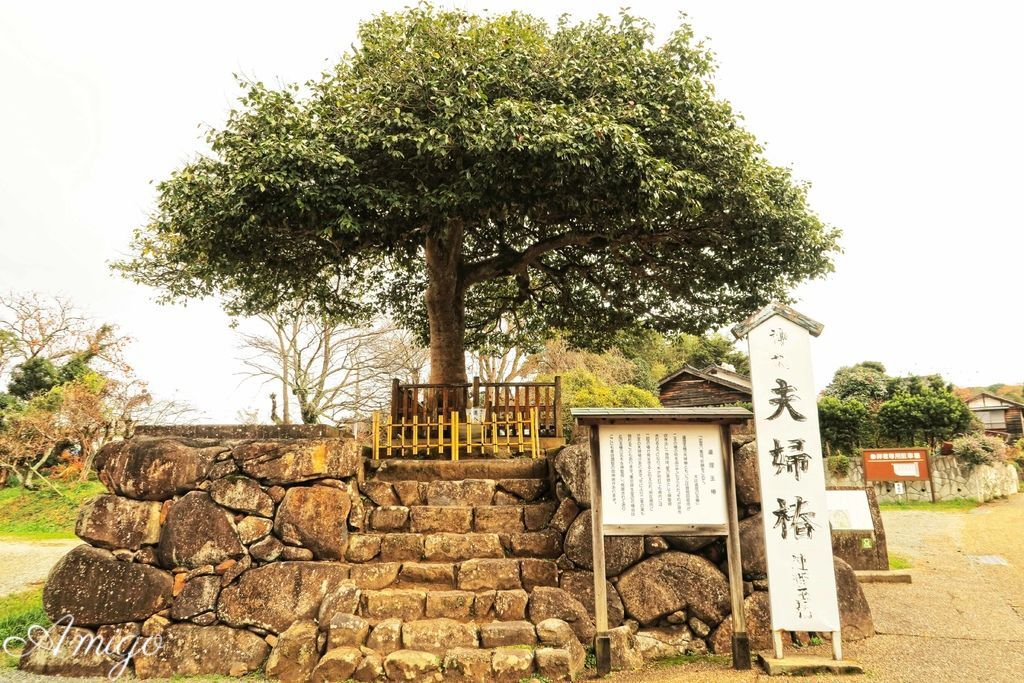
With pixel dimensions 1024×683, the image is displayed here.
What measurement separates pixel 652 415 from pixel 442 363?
20.1 feet

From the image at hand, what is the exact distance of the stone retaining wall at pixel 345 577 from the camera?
5.32 m

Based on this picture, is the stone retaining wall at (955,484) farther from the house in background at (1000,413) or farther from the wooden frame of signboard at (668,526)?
the wooden frame of signboard at (668,526)

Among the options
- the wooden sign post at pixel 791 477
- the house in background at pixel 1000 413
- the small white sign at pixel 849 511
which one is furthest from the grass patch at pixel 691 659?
the house in background at pixel 1000 413

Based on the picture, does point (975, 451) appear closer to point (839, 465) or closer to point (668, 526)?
point (839, 465)

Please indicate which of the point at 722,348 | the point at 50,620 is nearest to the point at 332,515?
the point at 50,620

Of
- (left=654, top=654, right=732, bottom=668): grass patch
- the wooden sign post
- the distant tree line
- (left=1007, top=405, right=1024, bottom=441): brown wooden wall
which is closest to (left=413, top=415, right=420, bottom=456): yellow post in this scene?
(left=654, top=654, right=732, bottom=668): grass patch

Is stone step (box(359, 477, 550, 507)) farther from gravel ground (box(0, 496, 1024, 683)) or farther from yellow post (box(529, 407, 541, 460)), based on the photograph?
gravel ground (box(0, 496, 1024, 683))

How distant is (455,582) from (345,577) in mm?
1128

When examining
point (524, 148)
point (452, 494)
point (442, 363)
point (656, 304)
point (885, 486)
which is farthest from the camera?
point (885, 486)

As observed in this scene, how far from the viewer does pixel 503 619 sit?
560 cm

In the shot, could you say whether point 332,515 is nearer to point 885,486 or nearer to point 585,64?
point 585,64

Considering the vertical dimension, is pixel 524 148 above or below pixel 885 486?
above

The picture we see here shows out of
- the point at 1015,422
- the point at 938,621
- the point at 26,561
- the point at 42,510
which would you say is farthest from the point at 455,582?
the point at 1015,422

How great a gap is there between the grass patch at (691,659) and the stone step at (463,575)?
3.93ft
